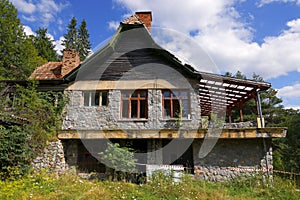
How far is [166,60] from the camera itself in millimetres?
11609

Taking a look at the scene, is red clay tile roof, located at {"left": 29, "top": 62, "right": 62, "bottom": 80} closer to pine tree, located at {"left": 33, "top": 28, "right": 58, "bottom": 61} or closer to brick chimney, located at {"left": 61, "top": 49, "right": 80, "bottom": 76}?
brick chimney, located at {"left": 61, "top": 49, "right": 80, "bottom": 76}

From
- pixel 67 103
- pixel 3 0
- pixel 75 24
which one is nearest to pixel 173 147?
pixel 67 103

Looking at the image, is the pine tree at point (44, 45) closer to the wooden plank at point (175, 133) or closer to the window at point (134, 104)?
the window at point (134, 104)

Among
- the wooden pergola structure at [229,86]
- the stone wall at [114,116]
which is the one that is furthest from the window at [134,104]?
the wooden pergola structure at [229,86]

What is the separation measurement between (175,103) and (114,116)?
9.78ft

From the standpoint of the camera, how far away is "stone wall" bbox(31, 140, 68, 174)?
9.18m

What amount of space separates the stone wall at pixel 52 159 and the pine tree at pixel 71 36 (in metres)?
30.3

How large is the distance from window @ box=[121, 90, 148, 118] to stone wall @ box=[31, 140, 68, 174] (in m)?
3.19

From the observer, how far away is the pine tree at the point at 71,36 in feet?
122

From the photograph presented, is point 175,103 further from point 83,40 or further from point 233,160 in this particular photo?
point 83,40

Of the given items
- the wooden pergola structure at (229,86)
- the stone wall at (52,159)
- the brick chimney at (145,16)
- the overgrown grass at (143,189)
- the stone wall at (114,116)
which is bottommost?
the overgrown grass at (143,189)

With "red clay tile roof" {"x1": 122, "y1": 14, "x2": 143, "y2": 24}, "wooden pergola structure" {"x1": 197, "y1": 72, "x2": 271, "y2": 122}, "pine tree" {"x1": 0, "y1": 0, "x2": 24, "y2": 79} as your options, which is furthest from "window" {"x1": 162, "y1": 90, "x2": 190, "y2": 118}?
"pine tree" {"x1": 0, "y1": 0, "x2": 24, "y2": 79}

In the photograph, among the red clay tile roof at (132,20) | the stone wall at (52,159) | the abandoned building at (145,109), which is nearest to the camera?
the stone wall at (52,159)

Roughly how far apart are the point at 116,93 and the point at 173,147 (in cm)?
374
